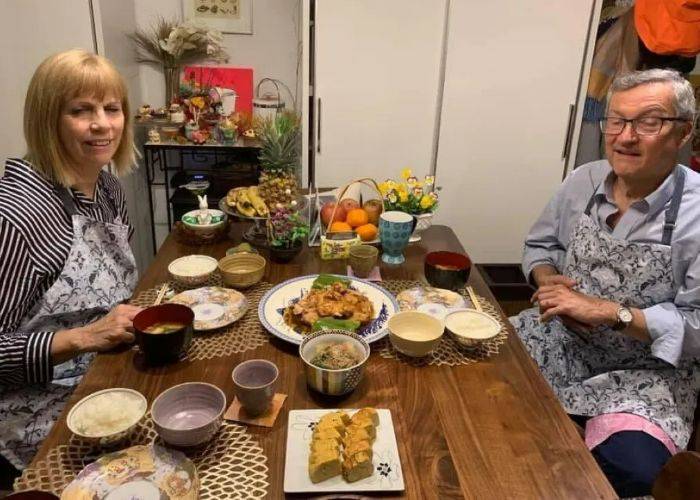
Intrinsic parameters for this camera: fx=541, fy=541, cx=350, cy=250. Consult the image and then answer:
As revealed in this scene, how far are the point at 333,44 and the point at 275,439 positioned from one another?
2052mm

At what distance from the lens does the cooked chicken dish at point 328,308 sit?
129 cm

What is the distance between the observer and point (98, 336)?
1.21 m

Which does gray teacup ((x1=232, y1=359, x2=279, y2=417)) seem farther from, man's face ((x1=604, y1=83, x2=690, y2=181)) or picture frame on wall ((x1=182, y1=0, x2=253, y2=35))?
picture frame on wall ((x1=182, y1=0, x2=253, y2=35))

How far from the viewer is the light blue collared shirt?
4.45 ft

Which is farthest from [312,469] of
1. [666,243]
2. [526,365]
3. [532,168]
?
[532,168]

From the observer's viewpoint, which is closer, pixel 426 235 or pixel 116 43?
pixel 426 235

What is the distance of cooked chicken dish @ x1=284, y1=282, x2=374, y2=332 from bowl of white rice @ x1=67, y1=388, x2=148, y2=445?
1.31 ft

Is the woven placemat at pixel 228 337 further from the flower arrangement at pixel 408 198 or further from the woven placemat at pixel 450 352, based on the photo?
the flower arrangement at pixel 408 198

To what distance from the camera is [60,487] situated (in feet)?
2.84

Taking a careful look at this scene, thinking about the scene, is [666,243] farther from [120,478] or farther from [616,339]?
[120,478]

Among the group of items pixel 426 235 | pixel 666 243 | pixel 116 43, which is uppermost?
pixel 116 43

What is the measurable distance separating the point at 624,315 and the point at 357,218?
0.82m

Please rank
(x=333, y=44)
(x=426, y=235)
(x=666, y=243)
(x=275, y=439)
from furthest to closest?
(x=333, y=44) → (x=426, y=235) → (x=666, y=243) → (x=275, y=439)

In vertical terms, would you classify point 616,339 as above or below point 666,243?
below
